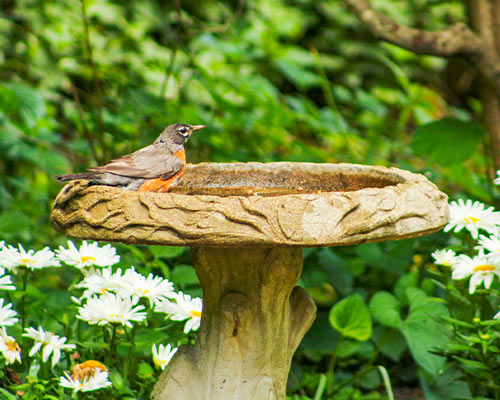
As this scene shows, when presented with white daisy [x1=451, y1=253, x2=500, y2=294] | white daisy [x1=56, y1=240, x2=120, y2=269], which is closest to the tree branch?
white daisy [x1=451, y1=253, x2=500, y2=294]

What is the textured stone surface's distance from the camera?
1.49 meters

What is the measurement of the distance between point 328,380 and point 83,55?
2.68 metres

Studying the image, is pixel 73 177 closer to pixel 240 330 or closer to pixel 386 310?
pixel 240 330

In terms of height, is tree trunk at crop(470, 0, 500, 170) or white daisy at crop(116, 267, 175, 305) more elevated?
tree trunk at crop(470, 0, 500, 170)

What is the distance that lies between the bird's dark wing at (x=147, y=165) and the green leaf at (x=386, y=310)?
1.01 metres

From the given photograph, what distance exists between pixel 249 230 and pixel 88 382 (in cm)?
63

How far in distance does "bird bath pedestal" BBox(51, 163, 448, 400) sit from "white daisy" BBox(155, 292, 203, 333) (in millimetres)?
106

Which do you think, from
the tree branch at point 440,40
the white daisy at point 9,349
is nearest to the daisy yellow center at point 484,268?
the white daisy at point 9,349

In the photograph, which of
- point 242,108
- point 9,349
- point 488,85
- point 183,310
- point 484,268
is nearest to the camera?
point 9,349

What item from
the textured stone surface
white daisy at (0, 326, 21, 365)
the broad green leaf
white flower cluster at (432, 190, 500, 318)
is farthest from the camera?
the broad green leaf

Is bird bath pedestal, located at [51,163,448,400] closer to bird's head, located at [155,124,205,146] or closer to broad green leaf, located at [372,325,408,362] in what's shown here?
bird's head, located at [155,124,205,146]

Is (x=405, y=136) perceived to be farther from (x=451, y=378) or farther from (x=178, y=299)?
(x=178, y=299)

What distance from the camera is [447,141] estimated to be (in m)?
3.23

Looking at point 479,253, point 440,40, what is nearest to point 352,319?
point 479,253
